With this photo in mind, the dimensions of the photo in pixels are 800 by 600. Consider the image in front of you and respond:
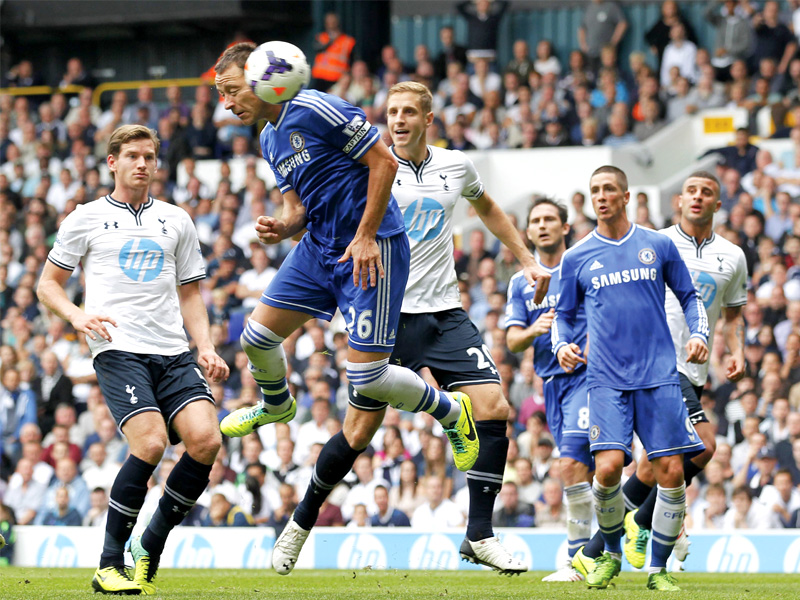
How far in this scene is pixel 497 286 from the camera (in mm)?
15977

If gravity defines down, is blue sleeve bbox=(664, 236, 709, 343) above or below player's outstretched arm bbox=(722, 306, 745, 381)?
above

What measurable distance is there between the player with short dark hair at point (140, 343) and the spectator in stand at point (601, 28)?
13413mm

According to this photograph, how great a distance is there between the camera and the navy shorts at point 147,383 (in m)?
7.54

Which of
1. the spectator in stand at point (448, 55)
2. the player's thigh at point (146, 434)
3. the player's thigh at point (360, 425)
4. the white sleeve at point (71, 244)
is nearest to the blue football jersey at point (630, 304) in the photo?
the player's thigh at point (360, 425)

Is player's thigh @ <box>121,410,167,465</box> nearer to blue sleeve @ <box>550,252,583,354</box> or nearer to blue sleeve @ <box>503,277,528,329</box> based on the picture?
blue sleeve @ <box>550,252,583,354</box>

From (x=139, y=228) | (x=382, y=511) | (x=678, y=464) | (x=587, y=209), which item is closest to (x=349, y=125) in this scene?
(x=139, y=228)

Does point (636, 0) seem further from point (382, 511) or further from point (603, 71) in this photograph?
point (382, 511)

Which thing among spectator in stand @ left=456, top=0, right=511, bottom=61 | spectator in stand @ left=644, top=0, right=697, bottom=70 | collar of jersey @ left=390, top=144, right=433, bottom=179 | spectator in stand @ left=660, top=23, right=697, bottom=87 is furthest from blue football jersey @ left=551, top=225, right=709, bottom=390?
spectator in stand @ left=456, top=0, right=511, bottom=61

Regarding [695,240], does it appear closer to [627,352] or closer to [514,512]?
[627,352]

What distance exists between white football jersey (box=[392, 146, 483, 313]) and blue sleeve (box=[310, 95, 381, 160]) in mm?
1354

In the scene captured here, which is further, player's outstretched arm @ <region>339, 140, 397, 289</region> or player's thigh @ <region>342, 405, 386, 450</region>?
player's thigh @ <region>342, 405, 386, 450</region>

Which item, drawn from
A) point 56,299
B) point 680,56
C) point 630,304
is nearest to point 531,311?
point 630,304

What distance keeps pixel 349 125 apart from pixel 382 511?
23.7ft

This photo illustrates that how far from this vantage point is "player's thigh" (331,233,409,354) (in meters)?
7.02
